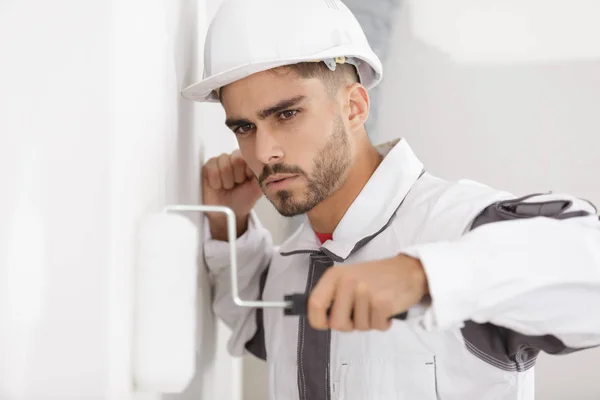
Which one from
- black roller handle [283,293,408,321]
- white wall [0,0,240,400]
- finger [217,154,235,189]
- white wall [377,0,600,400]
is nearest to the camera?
white wall [0,0,240,400]

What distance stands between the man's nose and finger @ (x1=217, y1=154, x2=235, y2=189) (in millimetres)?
192

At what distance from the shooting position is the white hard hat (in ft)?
2.85

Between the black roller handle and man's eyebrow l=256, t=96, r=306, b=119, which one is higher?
man's eyebrow l=256, t=96, r=306, b=119

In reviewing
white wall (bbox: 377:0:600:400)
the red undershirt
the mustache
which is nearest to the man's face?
the mustache

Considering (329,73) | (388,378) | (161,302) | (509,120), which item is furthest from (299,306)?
(509,120)

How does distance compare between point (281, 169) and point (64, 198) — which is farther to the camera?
point (281, 169)

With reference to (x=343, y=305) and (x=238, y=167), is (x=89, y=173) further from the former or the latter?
(x=238, y=167)

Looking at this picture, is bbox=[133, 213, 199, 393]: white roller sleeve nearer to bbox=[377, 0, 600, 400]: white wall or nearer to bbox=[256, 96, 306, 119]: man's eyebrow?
bbox=[256, 96, 306, 119]: man's eyebrow

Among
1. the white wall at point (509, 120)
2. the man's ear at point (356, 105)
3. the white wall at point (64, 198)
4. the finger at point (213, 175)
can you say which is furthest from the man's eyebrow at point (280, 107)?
the white wall at point (509, 120)

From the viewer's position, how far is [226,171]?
1.11m

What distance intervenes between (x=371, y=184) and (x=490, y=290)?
380 mm

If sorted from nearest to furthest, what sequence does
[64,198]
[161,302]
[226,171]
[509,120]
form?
1. [64,198]
2. [161,302]
3. [226,171]
4. [509,120]

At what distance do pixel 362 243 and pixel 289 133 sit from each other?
19cm

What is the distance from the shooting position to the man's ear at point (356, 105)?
3.34 feet
